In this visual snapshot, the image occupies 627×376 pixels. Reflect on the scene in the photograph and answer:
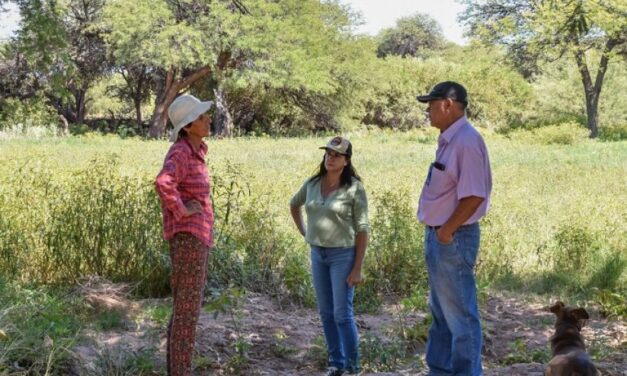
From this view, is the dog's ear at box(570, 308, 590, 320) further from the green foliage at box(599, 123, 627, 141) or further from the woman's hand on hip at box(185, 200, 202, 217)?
the green foliage at box(599, 123, 627, 141)

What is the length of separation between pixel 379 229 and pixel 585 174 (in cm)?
904

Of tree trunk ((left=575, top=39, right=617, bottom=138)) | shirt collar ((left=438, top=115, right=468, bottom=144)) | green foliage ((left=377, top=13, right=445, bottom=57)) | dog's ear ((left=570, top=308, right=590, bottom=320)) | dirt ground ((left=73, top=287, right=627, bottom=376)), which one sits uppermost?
green foliage ((left=377, top=13, right=445, bottom=57))

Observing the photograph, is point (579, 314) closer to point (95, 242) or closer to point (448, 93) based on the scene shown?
point (448, 93)

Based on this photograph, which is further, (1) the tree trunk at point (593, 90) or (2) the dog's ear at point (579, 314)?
(1) the tree trunk at point (593, 90)

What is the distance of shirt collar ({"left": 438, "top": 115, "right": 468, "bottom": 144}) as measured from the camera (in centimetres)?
380

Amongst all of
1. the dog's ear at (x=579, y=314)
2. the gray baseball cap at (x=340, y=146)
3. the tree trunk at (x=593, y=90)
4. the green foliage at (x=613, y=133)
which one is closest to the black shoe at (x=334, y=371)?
the gray baseball cap at (x=340, y=146)

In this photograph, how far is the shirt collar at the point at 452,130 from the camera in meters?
3.80

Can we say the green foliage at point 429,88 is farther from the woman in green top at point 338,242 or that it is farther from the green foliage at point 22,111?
the woman in green top at point 338,242

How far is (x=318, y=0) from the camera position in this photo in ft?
107

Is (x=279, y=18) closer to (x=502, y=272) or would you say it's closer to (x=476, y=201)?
(x=502, y=272)

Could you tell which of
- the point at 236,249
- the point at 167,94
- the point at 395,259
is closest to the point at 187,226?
the point at 236,249

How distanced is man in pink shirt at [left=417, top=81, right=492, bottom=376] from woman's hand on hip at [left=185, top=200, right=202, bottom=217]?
1231 mm

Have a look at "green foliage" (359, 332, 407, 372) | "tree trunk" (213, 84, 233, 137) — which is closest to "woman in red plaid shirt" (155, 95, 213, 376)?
"green foliage" (359, 332, 407, 372)

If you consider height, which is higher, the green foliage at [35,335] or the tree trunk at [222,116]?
the tree trunk at [222,116]
